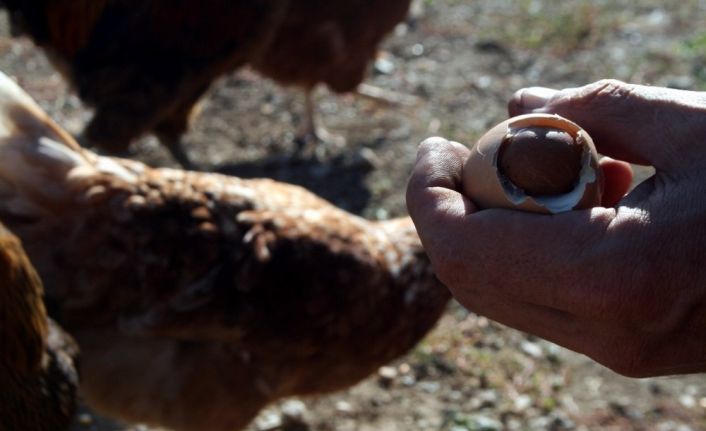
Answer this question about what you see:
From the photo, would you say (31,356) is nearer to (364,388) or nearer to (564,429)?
(364,388)

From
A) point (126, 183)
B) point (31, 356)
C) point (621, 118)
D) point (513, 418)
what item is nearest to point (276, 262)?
point (126, 183)

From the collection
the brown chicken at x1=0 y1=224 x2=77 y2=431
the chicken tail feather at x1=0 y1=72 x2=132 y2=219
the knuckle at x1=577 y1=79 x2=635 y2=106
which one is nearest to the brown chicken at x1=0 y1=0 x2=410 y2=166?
the chicken tail feather at x1=0 y1=72 x2=132 y2=219

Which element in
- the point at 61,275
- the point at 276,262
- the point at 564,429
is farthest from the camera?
the point at 564,429

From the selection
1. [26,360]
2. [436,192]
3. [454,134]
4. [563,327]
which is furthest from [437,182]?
[454,134]

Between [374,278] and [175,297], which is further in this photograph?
[374,278]

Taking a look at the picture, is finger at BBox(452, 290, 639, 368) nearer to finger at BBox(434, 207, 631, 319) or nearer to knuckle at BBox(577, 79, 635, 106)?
finger at BBox(434, 207, 631, 319)

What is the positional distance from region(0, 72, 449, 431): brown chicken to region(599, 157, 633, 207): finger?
1724 millimetres

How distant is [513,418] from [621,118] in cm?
258

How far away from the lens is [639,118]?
5.09 feet

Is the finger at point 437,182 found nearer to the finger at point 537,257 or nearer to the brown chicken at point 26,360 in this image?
the finger at point 537,257

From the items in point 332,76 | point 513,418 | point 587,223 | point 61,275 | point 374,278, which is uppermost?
point 587,223

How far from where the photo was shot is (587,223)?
55.5 inches

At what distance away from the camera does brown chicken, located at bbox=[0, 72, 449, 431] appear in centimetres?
311

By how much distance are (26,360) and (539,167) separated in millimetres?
1686
